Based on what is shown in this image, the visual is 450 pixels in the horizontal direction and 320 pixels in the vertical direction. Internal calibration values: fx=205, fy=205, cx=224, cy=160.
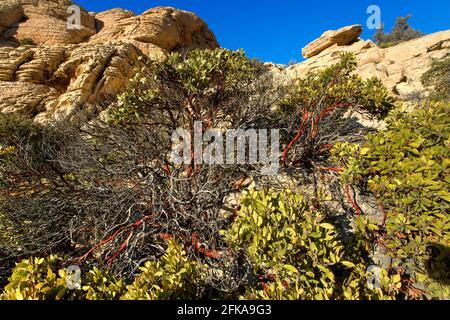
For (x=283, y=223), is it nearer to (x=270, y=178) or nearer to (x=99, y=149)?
(x=270, y=178)

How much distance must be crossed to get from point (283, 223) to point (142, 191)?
2491 mm

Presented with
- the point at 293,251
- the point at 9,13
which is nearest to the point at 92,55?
the point at 9,13

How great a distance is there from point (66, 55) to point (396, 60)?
78.5 feet

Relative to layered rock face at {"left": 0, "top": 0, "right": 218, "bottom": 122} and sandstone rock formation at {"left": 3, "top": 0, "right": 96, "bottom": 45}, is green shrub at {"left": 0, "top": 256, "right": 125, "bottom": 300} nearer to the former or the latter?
layered rock face at {"left": 0, "top": 0, "right": 218, "bottom": 122}

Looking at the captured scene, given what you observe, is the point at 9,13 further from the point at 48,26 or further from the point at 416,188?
the point at 416,188

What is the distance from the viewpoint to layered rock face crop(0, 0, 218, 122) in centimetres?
1240

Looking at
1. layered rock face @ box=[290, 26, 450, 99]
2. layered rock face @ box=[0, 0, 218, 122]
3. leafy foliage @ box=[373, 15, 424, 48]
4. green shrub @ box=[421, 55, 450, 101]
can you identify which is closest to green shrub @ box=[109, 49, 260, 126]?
layered rock face @ box=[0, 0, 218, 122]

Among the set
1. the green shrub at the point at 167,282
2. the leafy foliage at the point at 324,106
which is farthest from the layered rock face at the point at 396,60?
the green shrub at the point at 167,282

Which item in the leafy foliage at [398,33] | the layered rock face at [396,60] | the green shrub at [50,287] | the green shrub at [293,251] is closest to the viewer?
the green shrub at [50,287]

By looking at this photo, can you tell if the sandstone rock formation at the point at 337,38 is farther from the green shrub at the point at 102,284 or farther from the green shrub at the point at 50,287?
the green shrub at the point at 50,287

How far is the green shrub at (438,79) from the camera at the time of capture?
9.44m

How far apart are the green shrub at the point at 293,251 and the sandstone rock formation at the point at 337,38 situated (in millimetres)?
23222

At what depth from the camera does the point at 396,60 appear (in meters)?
15.1
